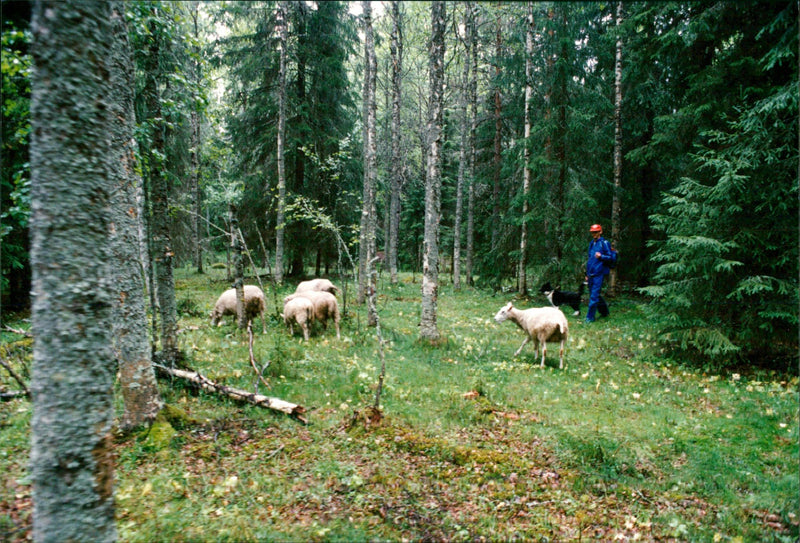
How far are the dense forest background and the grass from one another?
2.83 metres

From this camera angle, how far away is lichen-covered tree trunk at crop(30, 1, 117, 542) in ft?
6.95

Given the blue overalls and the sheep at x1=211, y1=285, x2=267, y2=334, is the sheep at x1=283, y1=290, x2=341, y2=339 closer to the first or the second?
the sheep at x1=211, y1=285, x2=267, y2=334

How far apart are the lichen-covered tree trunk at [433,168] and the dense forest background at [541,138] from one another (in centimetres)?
71

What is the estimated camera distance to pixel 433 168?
988 centimetres

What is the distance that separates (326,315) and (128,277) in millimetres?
6750

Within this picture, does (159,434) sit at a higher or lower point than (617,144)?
lower

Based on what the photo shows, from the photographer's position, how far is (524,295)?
1828 cm

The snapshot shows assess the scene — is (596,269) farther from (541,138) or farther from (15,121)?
(15,121)

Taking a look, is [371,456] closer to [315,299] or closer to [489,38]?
[315,299]

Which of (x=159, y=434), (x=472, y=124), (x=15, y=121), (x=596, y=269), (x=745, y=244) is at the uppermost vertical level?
(x=472, y=124)

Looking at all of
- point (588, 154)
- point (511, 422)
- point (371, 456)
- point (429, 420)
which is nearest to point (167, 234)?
point (371, 456)

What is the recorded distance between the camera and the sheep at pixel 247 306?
1163 cm

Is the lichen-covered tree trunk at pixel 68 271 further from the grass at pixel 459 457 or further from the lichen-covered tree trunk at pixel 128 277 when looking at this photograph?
the lichen-covered tree trunk at pixel 128 277

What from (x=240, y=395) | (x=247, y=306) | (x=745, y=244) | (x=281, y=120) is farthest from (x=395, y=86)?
(x=240, y=395)
